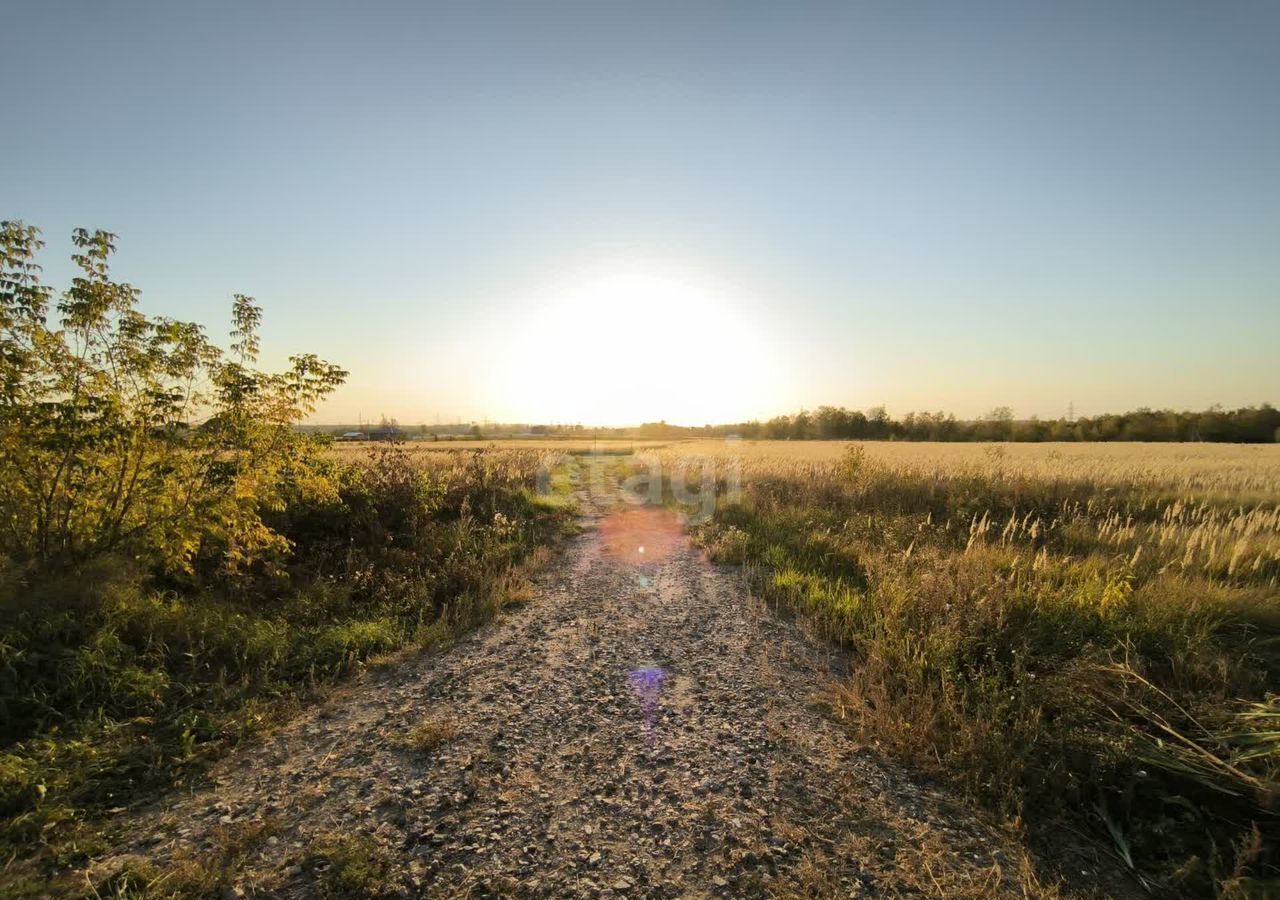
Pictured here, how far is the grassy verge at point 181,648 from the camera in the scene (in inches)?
147

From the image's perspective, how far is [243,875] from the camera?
3.12 meters

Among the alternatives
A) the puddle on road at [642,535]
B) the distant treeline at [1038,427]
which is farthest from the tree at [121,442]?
the distant treeline at [1038,427]

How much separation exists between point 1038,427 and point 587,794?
265 ft

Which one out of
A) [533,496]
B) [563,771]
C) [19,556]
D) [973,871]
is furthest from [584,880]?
[533,496]

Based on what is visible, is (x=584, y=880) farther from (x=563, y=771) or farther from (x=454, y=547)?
(x=454, y=547)

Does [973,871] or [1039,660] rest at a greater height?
[1039,660]

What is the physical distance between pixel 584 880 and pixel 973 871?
2.48m

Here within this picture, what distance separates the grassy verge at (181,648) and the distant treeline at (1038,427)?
74.3 m

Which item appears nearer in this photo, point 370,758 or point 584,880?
point 584,880

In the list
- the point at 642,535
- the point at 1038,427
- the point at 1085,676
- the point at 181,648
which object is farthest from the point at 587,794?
the point at 1038,427

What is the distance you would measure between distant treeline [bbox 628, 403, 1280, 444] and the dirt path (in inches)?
2872

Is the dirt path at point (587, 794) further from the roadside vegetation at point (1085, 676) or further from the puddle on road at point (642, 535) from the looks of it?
the puddle on road at point (642, 535)

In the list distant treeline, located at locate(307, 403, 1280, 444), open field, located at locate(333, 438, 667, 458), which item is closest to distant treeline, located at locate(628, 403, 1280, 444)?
distant treeline, located at locate(307, 403, 1280, 444)

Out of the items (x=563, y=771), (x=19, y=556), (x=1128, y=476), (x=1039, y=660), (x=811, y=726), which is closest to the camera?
(x=563, y=771)
